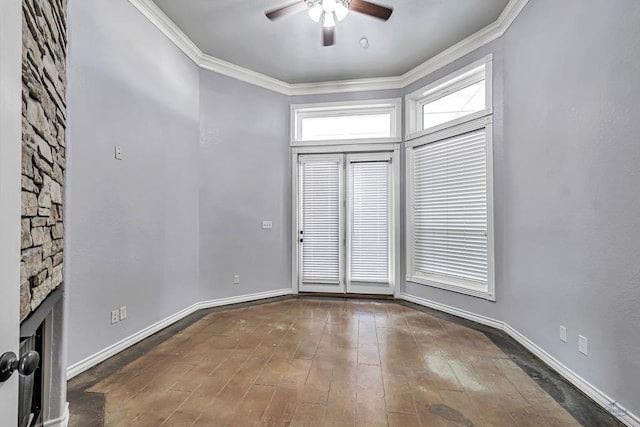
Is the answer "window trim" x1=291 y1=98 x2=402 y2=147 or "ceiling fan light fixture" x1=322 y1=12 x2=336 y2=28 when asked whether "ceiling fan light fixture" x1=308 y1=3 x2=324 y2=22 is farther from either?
"window trim" x1=291 y1=98 x2=402 y2=147

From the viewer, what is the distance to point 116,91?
2641 millimetres

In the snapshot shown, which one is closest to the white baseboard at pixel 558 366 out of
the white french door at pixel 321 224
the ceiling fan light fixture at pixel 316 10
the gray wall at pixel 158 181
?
the white french door at pixel 321 224

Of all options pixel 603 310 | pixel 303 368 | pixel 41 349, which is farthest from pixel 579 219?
pixel 41 349

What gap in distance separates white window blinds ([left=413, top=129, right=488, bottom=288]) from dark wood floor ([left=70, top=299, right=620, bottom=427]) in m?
0.78

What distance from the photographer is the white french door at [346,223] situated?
4.51m

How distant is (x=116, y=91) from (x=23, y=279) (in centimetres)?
221

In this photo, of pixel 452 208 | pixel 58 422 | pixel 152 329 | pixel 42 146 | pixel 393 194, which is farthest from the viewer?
pixel 393 194

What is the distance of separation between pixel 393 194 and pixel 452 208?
2.92ft

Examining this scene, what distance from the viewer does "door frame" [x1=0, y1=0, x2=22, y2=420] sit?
571mm

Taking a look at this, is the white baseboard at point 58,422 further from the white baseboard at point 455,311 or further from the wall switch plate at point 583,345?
the white baseboard at point 455,311

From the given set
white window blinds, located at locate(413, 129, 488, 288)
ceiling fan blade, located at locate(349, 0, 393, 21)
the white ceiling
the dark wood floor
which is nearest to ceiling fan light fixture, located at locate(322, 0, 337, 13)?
ceiling fan blade, located at locate(349, 0, 393, 21)

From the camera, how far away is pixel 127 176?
2.75m

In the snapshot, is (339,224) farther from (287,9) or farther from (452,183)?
(287,9)

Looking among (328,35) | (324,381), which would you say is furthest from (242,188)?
(324,381)
